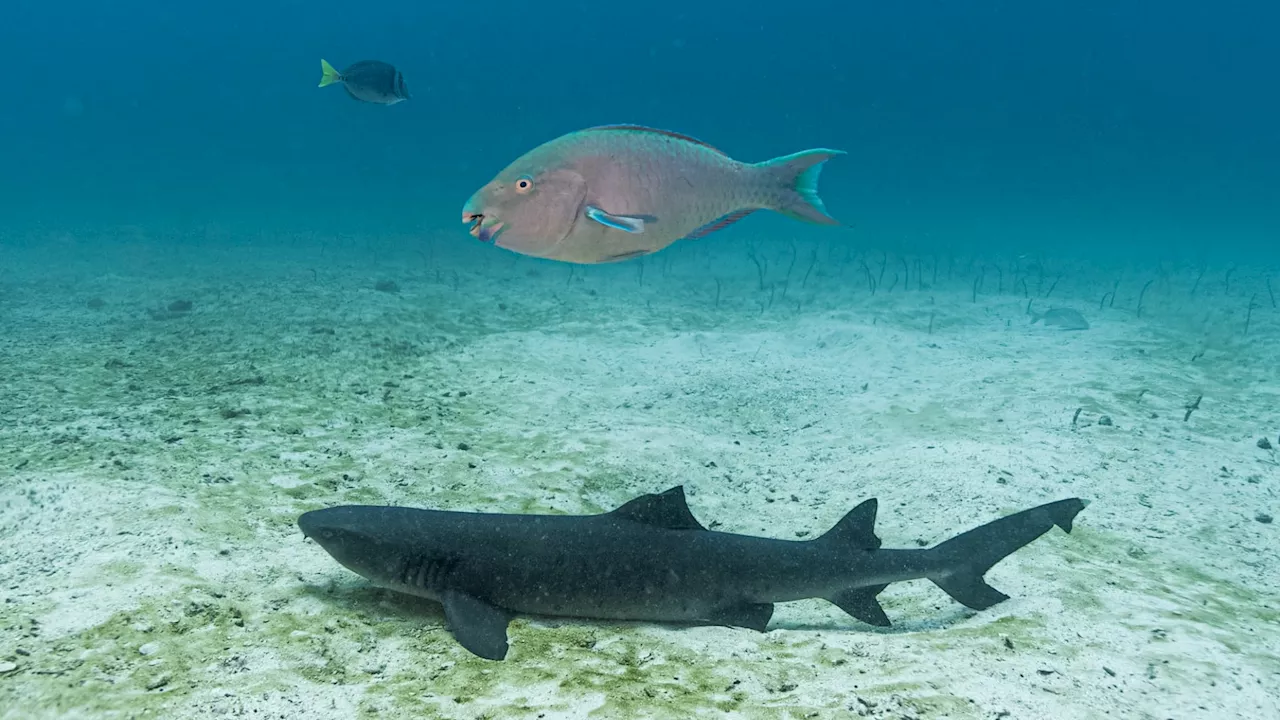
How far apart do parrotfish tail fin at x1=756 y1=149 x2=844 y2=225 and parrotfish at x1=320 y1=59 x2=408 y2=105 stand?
8239 mm

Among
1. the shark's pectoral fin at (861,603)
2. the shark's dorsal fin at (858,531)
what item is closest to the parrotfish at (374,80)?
the shark's dorsal fin at (858,531)

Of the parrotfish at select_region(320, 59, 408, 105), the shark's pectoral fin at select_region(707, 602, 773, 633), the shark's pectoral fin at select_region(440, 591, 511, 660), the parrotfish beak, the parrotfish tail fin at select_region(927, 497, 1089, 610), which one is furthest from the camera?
the parrotfish at select_region(320, 59, 408, 105)

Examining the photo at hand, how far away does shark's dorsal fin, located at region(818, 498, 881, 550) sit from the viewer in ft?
11.4

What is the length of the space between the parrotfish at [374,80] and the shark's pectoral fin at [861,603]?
904 cm

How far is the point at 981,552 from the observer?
11.5ft

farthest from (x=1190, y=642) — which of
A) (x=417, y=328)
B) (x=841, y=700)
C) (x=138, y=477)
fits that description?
(x=417, y=328)

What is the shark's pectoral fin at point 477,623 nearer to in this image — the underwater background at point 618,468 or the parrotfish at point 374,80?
the underwater background at point 618,468

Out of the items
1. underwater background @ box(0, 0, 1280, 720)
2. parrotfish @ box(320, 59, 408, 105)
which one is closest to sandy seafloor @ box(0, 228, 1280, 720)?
underwater background @ box(0, 0, 1280, 720)

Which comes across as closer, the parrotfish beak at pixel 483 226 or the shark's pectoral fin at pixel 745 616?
the parrotfish beak at pixel 483 226

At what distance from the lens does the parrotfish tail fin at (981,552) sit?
347 centimetres

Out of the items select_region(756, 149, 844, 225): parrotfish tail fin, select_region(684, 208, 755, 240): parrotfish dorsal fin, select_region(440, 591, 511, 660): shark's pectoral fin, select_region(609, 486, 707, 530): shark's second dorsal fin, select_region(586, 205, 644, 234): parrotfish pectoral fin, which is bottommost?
select_region(440, 591, 511, 660): shark's pectoral fin

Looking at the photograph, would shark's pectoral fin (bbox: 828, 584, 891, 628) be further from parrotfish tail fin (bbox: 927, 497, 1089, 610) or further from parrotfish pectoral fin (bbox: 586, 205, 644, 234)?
parrotfish pectoral fin (bbox: 586, 205, 644, 234)

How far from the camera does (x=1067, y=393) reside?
789cm

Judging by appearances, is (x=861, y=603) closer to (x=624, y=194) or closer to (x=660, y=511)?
(x=660, y=511)
